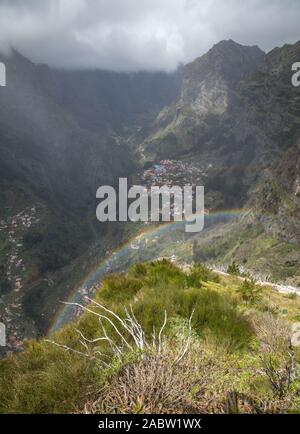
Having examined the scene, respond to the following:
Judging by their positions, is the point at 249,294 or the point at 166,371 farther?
the point at 249,294

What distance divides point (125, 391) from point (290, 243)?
7754 inches

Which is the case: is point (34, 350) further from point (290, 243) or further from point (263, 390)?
point (290, 243)

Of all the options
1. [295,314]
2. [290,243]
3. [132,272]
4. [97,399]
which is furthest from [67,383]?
[290,243]

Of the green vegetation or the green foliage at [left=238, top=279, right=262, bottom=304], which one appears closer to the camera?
the green vegetation

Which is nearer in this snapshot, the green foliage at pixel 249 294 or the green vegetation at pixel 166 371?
the green vegetation at pixel 166 371

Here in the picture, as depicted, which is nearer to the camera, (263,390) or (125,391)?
(125,391)

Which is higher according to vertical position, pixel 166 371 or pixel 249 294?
pixel 166 371

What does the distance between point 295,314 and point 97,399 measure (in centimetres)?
794

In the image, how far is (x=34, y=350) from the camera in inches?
319

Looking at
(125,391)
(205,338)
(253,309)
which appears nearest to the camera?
(125,391)
